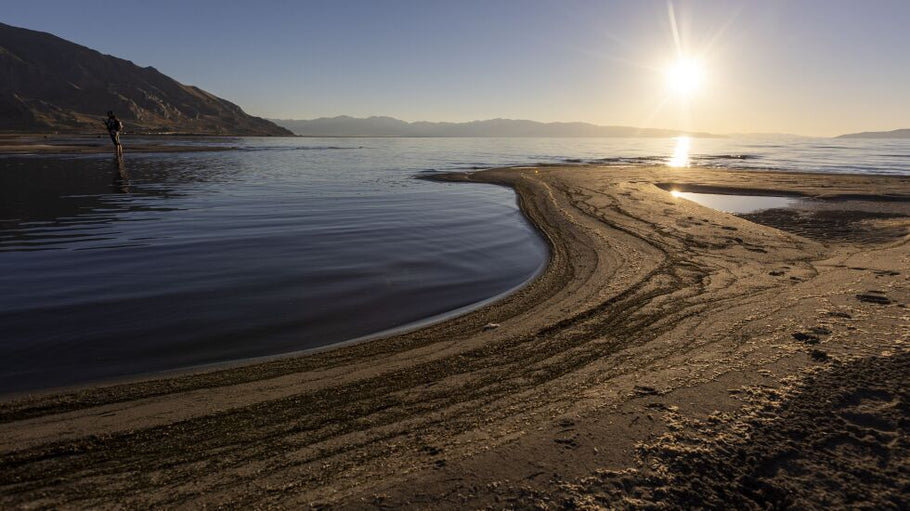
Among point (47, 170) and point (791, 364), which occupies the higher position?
point (47, 170)

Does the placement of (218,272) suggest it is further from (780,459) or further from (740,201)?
(740,201)

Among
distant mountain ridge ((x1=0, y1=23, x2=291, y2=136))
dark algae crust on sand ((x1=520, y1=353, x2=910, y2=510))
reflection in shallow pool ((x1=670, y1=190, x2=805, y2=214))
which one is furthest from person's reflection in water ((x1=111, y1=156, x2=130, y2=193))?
distant mountain ridge ((x1=0, y1=23, x2=291, y2=136))

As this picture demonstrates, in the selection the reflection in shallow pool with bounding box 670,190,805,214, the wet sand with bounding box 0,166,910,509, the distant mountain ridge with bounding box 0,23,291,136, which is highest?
the distant mountain ridge with bounding box 0,23,291,136

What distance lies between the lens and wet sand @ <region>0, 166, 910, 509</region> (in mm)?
3191

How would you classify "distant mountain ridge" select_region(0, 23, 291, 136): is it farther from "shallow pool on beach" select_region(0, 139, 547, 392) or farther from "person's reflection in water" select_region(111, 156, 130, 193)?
"shallow pool on beach" select_region(0, 139, 547, 392)

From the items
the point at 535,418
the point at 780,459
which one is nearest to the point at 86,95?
the point at 535,418

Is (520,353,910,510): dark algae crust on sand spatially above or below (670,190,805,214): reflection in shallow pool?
below

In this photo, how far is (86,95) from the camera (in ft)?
437

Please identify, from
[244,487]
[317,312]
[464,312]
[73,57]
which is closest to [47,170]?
Answer: [317,312]

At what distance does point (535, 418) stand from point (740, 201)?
2360cm

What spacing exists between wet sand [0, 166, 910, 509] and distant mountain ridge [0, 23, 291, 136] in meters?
122

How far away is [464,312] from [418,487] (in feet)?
15.7

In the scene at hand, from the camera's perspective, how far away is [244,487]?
126 inches

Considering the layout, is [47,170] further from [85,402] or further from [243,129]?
[243,129]
